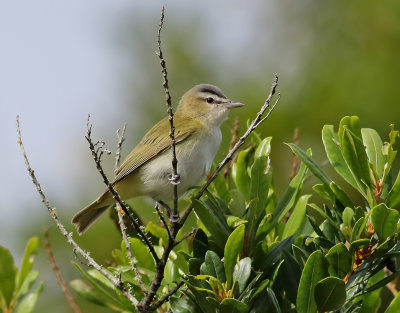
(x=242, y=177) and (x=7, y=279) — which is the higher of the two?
(x=7, y=279)

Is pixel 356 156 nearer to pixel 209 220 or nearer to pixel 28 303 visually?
pixel 209 220

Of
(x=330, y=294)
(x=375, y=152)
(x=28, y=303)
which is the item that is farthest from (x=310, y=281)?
(x=28, y=303)

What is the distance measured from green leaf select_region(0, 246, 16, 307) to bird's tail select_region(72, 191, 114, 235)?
103cm

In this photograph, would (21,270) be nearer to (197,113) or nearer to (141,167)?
(141,167)

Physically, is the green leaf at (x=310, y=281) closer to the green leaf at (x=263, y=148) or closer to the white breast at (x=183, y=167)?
the green leaf at (x=263, y=148)

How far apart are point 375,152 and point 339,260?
1.46ft

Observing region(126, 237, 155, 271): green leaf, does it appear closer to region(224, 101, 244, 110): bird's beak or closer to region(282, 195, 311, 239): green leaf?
region(282, 195, 311, 239): green leaf

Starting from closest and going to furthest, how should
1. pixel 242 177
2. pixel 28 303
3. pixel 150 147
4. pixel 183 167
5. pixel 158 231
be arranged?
1. pixel 242 177
2. pixel 158 231
3. pixel 28 303
4. pixel 183 167
5. pixel 150 147

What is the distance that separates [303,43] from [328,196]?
94.5 inches

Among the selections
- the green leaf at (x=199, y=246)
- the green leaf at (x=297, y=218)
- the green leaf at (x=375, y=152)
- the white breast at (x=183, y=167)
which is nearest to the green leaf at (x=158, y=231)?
the green leaf at (x=199, y=246)

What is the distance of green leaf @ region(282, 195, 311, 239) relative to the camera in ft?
6.70

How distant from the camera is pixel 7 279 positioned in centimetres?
250

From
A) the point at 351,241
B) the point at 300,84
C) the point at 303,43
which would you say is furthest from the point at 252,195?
the point at 303,43

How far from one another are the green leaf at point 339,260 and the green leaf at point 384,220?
0.12 metres
